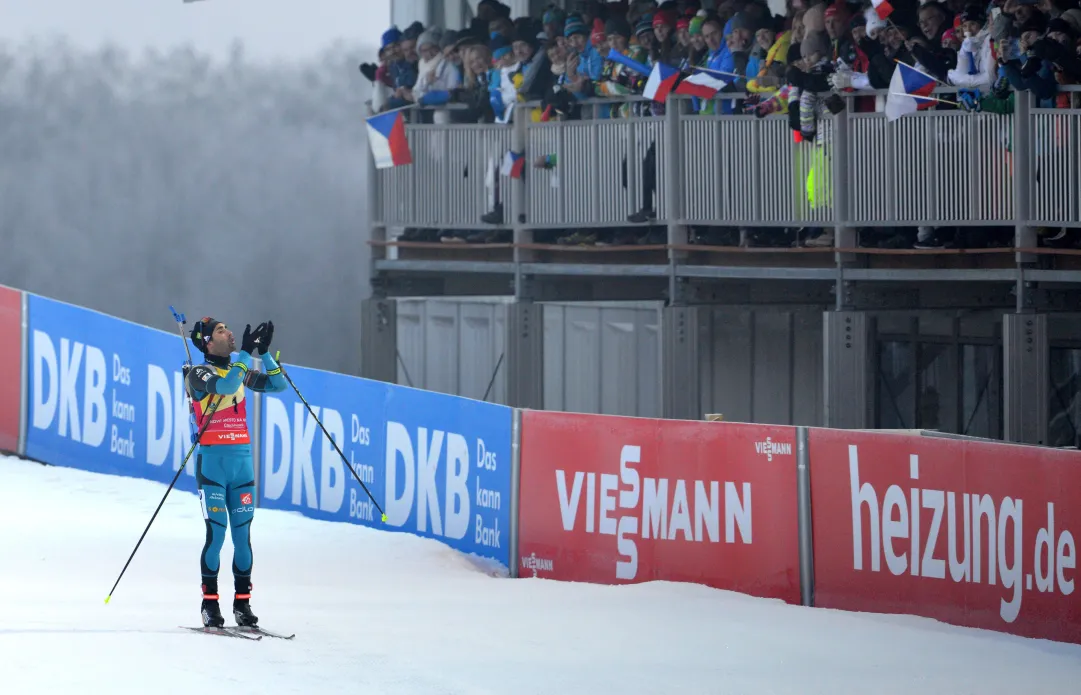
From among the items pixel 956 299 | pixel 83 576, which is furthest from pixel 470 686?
pixel 956 299

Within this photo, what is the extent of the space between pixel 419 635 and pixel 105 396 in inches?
313

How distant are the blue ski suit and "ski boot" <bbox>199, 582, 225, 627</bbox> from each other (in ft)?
0.11

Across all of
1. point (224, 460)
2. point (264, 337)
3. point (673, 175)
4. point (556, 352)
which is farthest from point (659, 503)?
point (556, 352)

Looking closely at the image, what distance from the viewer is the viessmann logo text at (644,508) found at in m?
12.7

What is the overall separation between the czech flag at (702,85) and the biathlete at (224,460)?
7140 mm

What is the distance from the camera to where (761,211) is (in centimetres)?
1680

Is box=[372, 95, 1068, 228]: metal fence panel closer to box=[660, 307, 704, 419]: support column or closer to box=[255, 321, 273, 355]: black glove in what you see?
box=[660, 307, 704, 419]: support column

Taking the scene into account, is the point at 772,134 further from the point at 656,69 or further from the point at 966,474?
the point at 966,474

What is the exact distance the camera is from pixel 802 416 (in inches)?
774

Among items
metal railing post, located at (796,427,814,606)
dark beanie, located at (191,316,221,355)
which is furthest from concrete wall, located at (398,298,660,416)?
dark beanie, located at (191,316,221,355)

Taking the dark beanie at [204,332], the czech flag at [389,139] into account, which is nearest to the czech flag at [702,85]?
the czech flag at [389,139]

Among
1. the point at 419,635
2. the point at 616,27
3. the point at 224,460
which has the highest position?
the point at 616,27

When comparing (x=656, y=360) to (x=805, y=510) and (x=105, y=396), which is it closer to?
(x=105, y=396)

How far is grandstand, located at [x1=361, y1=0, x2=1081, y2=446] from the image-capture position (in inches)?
601
